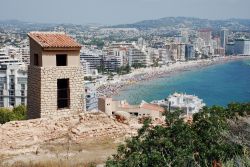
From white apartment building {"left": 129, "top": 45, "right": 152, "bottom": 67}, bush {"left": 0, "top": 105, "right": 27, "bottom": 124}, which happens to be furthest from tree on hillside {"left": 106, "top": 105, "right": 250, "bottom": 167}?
white apartment building {"left": 129, "top": 45, "right": 152, "bottom": 67}

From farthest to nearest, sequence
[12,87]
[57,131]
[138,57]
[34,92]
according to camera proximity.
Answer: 1. [138,57]
2. [12,87]
3. [34,92]
4. [57,131]

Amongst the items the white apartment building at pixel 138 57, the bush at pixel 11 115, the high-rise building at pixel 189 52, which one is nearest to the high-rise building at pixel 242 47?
the high-rise building at pixel 189 52

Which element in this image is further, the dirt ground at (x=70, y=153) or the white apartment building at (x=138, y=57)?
the white apartment building at (x=138, y=57)

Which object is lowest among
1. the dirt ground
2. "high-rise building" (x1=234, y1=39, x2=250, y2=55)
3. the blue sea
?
the blue sea

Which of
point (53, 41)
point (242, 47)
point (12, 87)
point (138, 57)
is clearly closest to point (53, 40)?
point (53, 41)

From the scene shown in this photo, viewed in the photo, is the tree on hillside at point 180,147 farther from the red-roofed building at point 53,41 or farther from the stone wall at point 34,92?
the red-roofed building at point 53,41

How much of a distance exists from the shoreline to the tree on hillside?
208 ft

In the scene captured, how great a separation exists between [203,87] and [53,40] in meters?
91.8

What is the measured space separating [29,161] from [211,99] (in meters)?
76.1

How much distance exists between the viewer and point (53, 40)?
11.5 m

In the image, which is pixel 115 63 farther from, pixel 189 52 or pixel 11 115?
pixel 11 115

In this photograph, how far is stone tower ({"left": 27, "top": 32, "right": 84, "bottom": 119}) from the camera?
11.0 metres

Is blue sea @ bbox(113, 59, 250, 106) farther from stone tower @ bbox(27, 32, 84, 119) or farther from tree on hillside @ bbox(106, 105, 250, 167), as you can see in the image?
tree on hillside @ bbox(106, 105, 250, 167)

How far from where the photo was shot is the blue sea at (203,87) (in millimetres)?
80562
